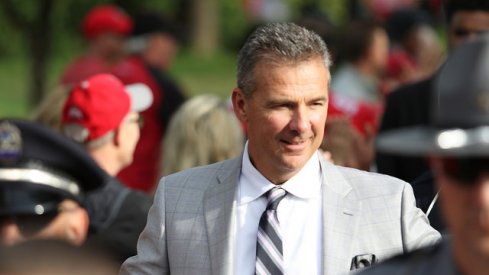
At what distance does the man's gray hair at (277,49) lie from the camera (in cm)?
502

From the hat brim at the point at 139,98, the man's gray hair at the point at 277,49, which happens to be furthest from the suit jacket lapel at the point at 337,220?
the hat brim at the point at 139,98

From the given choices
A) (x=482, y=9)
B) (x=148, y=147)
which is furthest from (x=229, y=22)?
(x=482, y=9)

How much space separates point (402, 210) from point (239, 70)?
84 cm

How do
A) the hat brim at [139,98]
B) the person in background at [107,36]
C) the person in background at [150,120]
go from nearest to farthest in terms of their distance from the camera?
the hat brim at [139,98], the person in background at [150,120], the person in background at [107,36]

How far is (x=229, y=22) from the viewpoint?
3753 cm

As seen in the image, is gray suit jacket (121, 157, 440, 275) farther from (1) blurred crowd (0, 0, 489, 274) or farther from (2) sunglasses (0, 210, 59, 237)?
(2) sunglasses (0, 210, 59, 237)

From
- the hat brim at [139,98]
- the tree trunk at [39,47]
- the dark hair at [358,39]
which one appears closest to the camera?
the hat brim at [139,98]

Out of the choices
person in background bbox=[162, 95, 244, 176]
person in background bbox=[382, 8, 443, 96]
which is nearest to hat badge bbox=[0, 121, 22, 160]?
person in background bbox=[162, 95, 244, 176]

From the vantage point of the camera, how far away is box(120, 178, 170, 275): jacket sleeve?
4.88 m

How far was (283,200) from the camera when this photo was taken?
4875 mm

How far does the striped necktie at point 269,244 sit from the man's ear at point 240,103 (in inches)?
17.4

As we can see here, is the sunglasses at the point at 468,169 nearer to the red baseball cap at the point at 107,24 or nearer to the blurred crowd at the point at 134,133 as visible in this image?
the blurred crowd at the point at 134,133

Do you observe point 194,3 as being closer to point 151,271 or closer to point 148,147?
point 148,147

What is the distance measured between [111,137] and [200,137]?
837 mm
